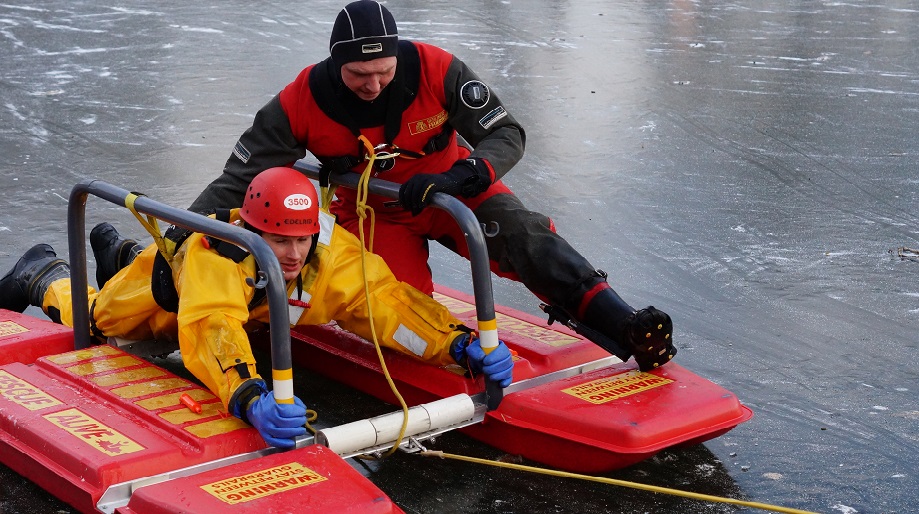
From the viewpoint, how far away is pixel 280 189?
3930mm

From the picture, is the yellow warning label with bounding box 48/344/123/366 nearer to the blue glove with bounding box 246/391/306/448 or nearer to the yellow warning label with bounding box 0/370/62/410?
the yellow warning label with bounding box 0/370/62/410

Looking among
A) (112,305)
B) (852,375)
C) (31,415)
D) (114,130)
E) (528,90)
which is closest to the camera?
(31,415)

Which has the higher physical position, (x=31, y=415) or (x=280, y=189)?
(x=280, y=189)

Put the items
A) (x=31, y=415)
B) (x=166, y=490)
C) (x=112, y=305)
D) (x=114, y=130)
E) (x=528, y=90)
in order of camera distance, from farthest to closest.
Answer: (x=528, y=90) → (x=114, y=130) → (x=112, y=305) → (x=31, y=415) → (x=166, y=490)

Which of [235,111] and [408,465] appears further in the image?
[235,111]

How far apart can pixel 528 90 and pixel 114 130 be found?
11.1 ft

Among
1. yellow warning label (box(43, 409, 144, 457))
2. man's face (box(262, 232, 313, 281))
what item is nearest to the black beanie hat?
man's face (box(262, 232, 313, 281))

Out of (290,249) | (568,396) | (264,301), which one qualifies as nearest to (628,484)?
(568,396)

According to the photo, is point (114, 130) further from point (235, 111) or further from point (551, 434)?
point (551, 434)

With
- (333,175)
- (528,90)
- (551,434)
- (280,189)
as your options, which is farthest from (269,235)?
(528,90)

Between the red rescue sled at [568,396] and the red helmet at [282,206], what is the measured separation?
0.79 meters

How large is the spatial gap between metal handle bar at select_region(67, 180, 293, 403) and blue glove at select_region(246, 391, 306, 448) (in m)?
0.03

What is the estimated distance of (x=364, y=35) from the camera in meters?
4.34

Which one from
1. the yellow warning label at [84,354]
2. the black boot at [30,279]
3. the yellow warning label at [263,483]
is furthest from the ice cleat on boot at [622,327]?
the black boot at [30,279]
